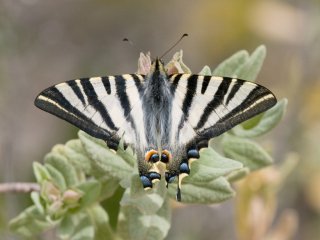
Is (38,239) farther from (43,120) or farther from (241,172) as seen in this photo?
(43,120)

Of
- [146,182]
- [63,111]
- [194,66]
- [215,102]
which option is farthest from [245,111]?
[194,66]

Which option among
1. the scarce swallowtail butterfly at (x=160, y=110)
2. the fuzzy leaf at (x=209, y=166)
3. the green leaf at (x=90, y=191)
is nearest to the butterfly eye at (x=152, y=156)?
the scarce swallowtail butterfly at (x=160, y=110)

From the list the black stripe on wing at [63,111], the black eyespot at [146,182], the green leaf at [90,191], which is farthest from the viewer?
the green leaf at [90,191]

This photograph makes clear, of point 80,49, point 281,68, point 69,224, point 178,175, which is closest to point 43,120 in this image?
point 80,49

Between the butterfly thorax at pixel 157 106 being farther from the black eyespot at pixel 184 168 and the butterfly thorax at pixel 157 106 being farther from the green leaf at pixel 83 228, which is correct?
the green leaf at pixel 83 228

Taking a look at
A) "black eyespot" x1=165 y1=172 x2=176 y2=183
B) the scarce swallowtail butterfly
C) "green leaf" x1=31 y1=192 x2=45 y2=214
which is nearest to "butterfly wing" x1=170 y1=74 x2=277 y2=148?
the scarce swallowtail butterfly

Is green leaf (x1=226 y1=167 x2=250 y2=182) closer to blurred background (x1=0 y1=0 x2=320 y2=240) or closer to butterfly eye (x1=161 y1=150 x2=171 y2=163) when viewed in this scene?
butterfly eye (x1=161 y1=150 x2=171 y2=163)
